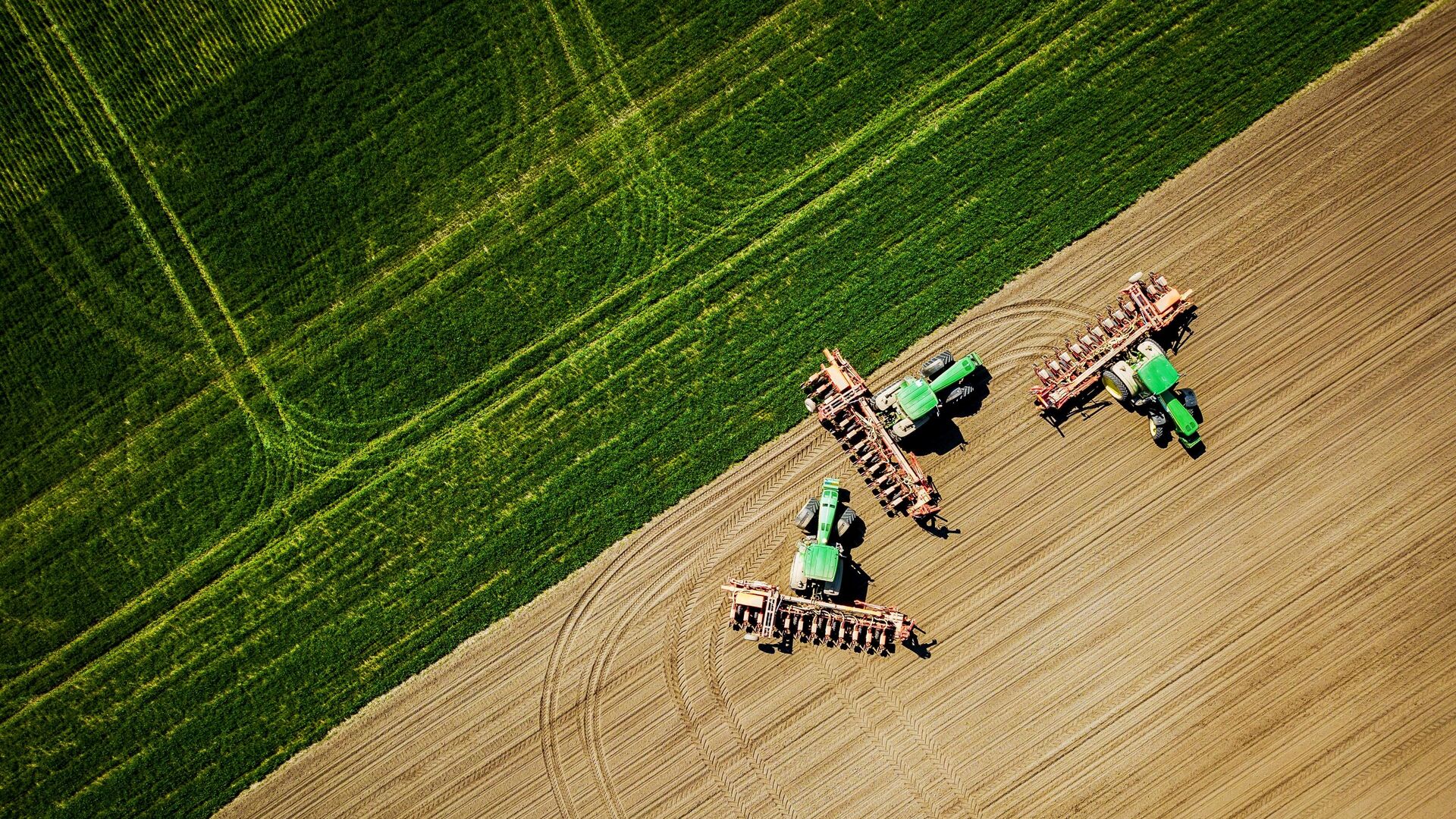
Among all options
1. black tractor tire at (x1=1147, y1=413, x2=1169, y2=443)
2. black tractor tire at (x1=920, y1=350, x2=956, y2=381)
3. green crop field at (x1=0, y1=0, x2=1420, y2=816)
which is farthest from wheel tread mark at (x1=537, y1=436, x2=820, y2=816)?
black tractor tire at (x1=1147, y1=413, x2=1169, y2=443)

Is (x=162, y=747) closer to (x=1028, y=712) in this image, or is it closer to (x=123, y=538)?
(x=123, y=538)

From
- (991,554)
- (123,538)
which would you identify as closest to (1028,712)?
(991,554)

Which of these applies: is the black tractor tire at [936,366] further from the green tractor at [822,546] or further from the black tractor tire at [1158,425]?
the black tractor tire at [1158,425]

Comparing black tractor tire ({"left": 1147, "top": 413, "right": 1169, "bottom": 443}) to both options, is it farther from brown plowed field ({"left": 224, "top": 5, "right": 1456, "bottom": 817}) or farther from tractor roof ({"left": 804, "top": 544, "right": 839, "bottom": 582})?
tractor roof ({"left": 804, "top": 544, "right": 839, "bottom": 582})

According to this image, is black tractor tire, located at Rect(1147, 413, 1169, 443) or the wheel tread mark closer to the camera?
black tractor tire, located at Rect(1147, 413, 1169, 443)

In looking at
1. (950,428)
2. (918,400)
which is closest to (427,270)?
(918,400)

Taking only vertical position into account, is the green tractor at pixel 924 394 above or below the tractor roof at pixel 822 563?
above

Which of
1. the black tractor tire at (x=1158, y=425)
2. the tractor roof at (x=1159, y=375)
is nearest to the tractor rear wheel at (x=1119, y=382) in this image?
the tractor roof at (x=1159, y=375)
